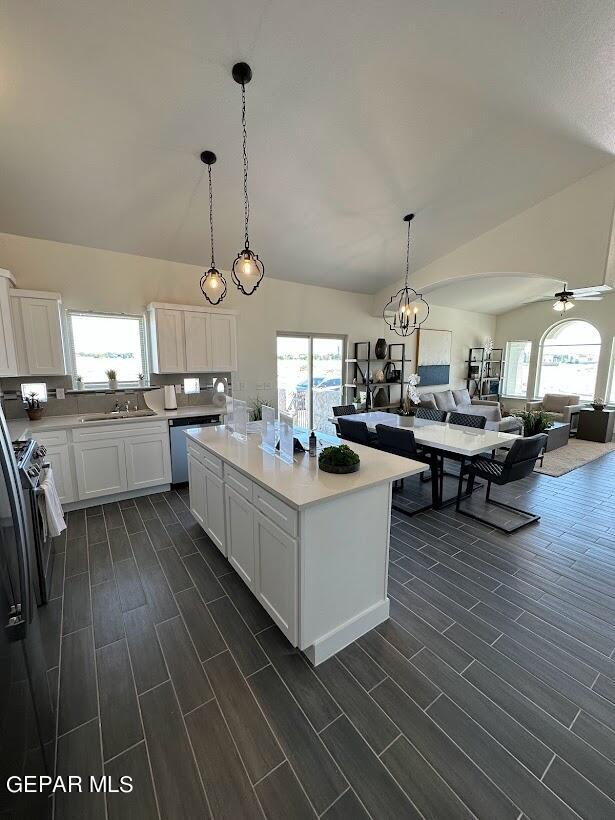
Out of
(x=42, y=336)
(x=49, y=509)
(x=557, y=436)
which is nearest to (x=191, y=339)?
(x=42, y=336)

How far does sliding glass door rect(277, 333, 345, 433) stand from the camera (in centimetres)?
564

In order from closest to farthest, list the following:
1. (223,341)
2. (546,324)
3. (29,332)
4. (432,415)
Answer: (29,332)
(223,341)
(432,415)
(546,324)

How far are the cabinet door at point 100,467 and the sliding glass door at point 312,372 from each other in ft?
8.33

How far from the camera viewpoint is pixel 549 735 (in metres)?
1.46

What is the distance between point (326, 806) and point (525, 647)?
1.34 m

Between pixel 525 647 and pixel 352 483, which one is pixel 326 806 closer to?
pixel 352 483

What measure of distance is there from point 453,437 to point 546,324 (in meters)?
7.12

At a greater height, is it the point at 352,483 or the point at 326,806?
the point at 352,483

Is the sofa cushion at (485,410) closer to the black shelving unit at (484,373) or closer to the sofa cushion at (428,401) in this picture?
the sofa cushion at (428,401)

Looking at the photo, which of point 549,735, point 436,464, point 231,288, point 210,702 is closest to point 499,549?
point 436,464

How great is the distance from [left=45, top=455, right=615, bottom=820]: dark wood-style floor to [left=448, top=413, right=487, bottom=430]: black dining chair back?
1771 mm

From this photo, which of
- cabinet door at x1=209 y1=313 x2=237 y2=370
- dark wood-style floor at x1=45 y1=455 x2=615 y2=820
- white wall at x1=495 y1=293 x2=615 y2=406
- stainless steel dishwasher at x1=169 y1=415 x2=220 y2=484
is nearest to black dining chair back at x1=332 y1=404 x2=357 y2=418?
cabinet door at x1=209 y1=313 x2=237 y2=370

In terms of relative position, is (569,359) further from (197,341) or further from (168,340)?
(168,340)

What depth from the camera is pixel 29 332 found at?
3363mm
